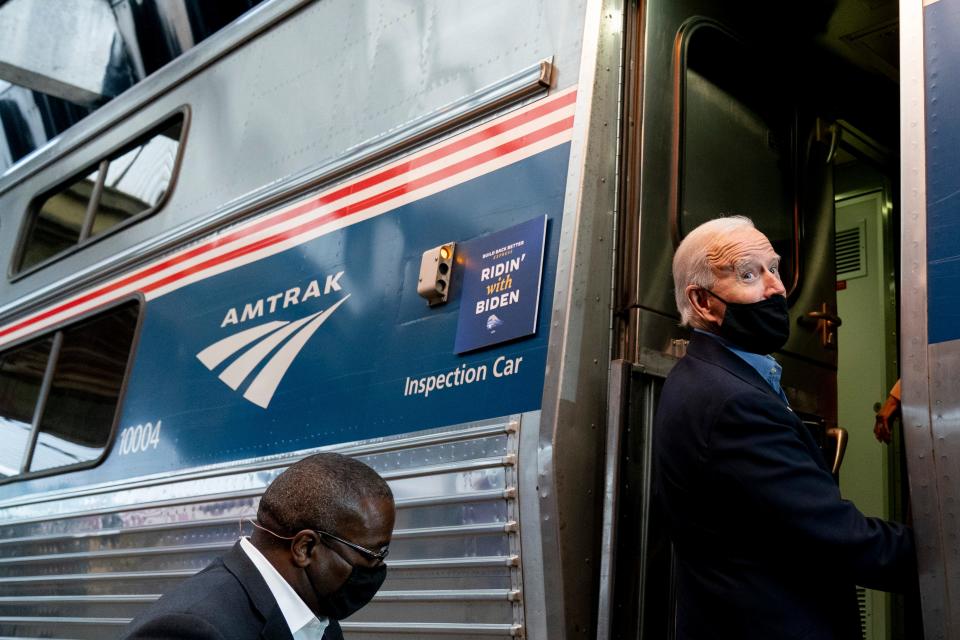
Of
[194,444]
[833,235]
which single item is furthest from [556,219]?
[194,444]

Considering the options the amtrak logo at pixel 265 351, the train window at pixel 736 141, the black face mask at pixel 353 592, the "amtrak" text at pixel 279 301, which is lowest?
the black face mask at pixel 353 592

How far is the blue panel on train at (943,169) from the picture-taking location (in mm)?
2215

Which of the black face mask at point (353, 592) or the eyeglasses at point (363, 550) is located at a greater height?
the eyeglasses at point (363, 550)

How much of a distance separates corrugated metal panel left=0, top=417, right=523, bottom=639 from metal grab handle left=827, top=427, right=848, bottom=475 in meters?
0.99

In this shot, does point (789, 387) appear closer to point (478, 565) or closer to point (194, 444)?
point (478, 565)

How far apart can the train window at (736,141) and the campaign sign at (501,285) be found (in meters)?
0.52

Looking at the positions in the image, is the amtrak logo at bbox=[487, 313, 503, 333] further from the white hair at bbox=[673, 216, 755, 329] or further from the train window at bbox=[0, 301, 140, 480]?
the train window at bbox=[0, 301, 140, 480]

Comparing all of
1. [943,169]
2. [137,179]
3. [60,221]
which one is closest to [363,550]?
[943,169]

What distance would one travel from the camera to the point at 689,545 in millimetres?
2385

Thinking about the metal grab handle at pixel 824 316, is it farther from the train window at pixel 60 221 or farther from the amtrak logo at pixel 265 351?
the train window at pixel 60 221

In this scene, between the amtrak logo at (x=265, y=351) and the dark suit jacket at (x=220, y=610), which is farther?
the amtrak logo at (x=265, y=351)

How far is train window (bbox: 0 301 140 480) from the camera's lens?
15.4 feet

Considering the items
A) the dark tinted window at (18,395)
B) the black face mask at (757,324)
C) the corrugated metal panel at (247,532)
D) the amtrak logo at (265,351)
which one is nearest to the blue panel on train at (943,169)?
→ the black face mask at (757,324)

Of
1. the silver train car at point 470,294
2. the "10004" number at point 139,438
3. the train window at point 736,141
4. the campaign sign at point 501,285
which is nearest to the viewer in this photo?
the silver train car at point 470,294
